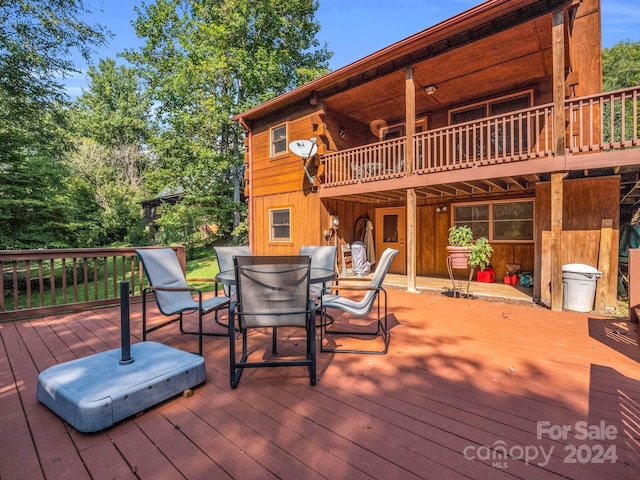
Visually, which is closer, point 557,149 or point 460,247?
point 557,149

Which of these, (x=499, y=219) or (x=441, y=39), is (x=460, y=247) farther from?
(x=441, y=39)

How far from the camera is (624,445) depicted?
1580 millimetres

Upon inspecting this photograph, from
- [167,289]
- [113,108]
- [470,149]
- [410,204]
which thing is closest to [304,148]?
[410,204]

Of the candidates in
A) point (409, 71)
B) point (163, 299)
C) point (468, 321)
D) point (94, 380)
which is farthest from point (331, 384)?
point (409, 71)

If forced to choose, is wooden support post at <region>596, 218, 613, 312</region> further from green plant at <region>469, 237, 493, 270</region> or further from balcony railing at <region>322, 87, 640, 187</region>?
Result: green plant at <region>469, 237, 493, 270</region>

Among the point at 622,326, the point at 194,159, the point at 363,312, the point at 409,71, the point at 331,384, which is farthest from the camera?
the point at 194,159

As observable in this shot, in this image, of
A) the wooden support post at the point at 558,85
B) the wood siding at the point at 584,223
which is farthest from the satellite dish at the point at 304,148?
the wood siding at the point at 584,223

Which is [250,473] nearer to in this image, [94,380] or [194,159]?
[94,380]

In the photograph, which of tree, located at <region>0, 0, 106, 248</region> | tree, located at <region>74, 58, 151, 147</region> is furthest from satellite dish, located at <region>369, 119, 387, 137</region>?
tree, located at <region>74, 58, 151, 147</region>

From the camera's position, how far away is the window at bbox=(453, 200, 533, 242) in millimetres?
7047

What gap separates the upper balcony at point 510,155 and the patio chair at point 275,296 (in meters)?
4.10

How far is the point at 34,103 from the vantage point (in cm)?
867

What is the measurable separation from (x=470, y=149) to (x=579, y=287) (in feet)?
12.9

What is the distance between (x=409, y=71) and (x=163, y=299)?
575 cm
